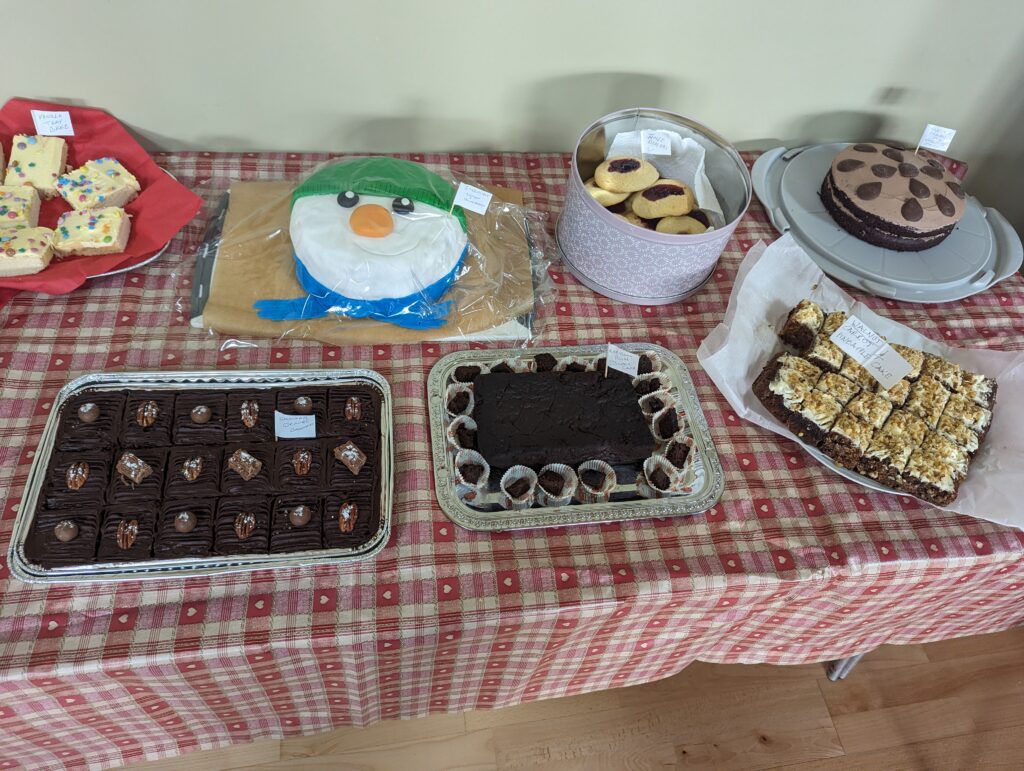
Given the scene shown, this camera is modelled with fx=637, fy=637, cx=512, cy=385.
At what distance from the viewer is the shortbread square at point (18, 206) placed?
1.11 metres

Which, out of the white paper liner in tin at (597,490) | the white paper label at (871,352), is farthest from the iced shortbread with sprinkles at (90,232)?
A: the white paper label at (871,352)

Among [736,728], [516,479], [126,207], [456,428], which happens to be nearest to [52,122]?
[126,207]

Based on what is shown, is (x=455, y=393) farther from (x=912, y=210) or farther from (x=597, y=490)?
(x=912, y=210)

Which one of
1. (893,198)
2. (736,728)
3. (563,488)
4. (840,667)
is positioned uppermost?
(893,198)

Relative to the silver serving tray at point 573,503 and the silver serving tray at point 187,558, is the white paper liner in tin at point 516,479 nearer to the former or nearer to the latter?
the silver serving tray at point 573,503

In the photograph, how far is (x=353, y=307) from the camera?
113cm

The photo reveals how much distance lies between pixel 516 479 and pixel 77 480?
64cm

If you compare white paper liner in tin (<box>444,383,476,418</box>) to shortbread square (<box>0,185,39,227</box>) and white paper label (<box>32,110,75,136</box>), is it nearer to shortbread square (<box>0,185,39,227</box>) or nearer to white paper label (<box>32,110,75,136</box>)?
shortbread square (<box>0,185,39,227</box>)

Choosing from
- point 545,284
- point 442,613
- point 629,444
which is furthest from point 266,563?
point 545,284

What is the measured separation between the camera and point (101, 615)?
83 centimetres

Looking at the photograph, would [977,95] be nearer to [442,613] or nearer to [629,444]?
[629,444]

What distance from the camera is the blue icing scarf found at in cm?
112

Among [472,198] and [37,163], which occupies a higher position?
[472,198]

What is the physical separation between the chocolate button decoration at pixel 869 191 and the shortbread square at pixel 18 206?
1588mm
